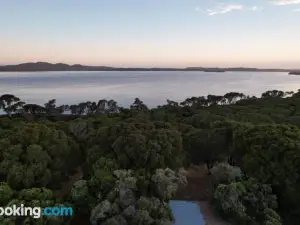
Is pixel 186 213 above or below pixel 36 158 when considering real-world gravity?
below

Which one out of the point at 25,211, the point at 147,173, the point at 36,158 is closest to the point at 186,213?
the point at 147,173

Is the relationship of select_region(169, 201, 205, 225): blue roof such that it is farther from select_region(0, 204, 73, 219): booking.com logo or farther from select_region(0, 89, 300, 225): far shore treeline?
select_region(0, 204, 73, 219): booking.com logo

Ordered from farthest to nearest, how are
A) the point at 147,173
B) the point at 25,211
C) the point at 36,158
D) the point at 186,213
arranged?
the point at 36,158 < the point at 147,173 < the point at 186,213 < the point at 25,211

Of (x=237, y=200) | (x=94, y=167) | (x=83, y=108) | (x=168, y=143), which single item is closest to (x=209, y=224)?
(x=237, y=200)

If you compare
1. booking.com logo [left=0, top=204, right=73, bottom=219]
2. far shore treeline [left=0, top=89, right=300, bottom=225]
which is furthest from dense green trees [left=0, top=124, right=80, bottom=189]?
booking.com logo [left=0, top=204, right=73, bottom=219]

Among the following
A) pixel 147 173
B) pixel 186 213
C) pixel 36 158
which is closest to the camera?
pixel 186 213

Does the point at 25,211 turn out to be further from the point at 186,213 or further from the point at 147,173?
the point at 186,213

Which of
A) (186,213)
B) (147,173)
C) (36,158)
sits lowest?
(186,213)

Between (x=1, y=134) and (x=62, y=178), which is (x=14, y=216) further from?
(x=1, y=134)

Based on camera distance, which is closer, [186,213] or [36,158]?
[186,213]
